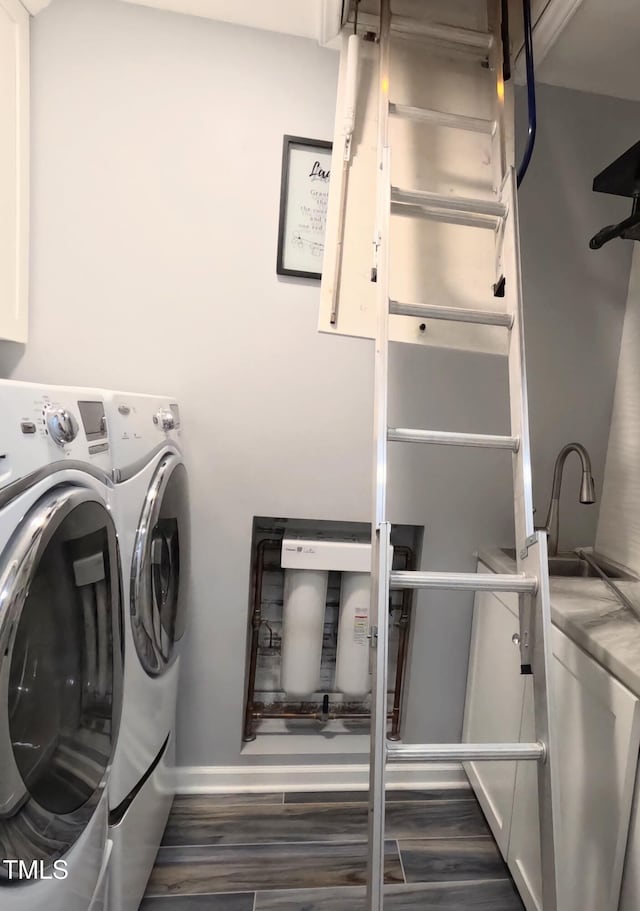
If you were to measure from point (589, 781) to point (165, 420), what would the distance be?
50.7 inches

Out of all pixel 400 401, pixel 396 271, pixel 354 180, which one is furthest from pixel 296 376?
pixel 354 180

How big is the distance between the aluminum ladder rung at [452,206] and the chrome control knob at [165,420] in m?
0.81

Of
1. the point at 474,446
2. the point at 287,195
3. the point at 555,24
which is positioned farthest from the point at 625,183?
the point at 287,195

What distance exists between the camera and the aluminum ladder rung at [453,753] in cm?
93

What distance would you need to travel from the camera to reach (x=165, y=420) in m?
1.33

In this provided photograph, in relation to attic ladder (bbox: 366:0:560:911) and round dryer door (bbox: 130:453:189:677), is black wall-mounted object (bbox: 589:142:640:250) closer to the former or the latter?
attic ladder (bbox: 366:0:560:911)

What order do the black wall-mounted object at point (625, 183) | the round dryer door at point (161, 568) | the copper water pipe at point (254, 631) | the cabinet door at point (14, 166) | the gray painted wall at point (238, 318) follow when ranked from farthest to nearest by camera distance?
the copper water pipe at point (254, 631)
the gray painted wall at point (238, 318)
the cabinet door at point (14, 166)
the black wall-mounted object at point (625, 183)
the round dryer door at point (161, 568)

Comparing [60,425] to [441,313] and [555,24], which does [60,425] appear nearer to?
[441,313]

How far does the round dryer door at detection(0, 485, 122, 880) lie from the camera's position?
63 cm

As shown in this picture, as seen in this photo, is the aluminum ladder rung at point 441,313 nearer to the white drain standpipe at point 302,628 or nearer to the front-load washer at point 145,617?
the front-load washer at point 145,617

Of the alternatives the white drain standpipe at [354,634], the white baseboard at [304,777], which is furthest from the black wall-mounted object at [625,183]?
the white baseboard at [304,777]

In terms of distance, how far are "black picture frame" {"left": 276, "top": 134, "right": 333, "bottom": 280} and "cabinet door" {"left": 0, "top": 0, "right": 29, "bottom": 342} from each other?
0.74 m

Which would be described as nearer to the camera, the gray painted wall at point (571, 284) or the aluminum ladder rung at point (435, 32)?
the aluminum ladder rung at point (435, 32)

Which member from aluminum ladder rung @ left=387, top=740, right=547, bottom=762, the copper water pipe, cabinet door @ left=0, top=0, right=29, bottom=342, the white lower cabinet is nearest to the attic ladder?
aluminum ladder rung @ left=387, top=740, right=547, bottom=762
